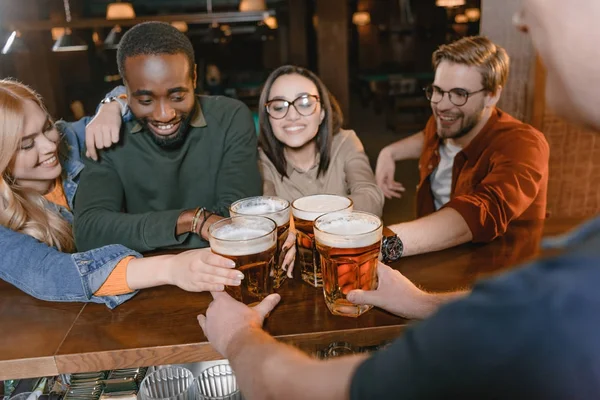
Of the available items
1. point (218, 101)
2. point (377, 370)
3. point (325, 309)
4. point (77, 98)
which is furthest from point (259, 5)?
point (377, 370)

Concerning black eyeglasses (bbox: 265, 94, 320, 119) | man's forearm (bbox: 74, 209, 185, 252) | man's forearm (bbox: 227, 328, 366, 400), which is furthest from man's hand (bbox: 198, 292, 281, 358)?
black eyeglasses (bbox: 265, 94, 320, 119)

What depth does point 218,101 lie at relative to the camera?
2.04 meters

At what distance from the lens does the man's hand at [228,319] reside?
0.95 meters

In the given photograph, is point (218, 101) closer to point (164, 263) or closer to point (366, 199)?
point (366, 199)

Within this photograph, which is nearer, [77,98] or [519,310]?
[519,310]

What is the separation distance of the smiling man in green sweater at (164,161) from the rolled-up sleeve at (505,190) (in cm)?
79

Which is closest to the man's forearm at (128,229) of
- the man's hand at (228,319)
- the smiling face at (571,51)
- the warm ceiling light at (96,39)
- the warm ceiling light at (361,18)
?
the man's hand at (228,319)

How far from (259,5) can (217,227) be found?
838 cm

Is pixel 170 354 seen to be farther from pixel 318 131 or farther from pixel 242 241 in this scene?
pixel 318 131

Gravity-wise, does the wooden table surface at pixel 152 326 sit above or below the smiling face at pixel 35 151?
below

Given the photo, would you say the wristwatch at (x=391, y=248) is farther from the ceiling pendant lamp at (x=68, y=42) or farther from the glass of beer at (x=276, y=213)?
the ceiling pendant lamp at (x=68, y=42)

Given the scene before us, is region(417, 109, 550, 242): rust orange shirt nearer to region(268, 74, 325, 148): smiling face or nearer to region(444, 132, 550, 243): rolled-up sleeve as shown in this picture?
region(444, 132, 550, 243): rolled-up sleeve

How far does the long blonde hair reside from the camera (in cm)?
156

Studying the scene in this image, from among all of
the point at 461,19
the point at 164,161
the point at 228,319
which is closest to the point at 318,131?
the point at 164,161
